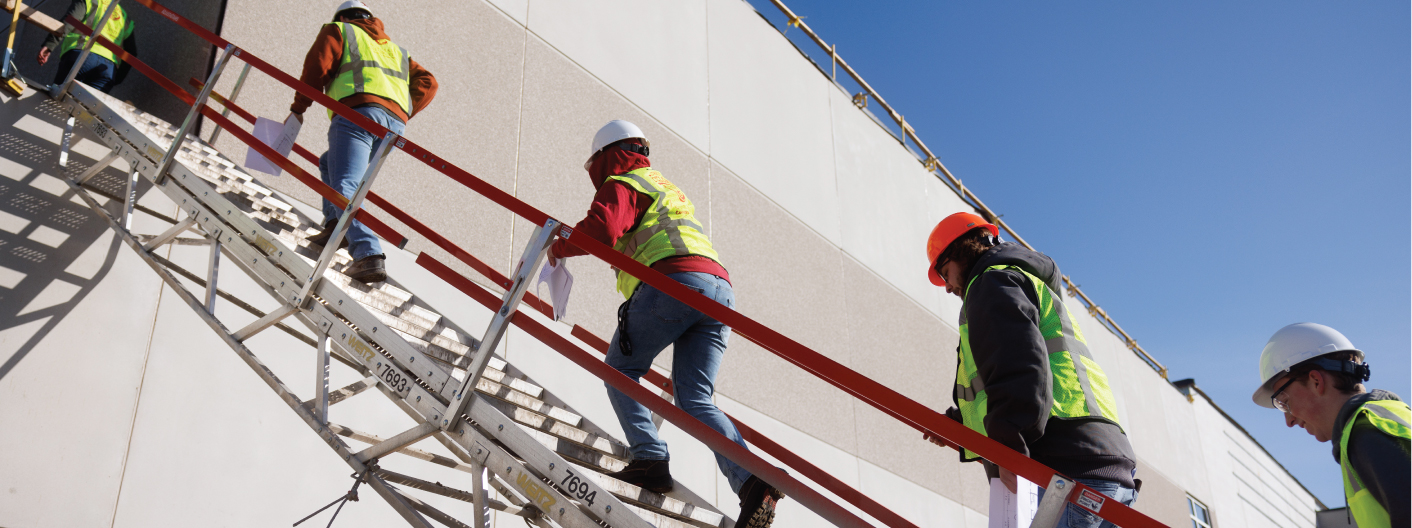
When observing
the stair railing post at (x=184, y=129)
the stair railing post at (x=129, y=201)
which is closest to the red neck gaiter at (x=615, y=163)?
the stair railing post at (x=184, y=129)

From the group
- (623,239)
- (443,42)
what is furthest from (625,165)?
(443,42)

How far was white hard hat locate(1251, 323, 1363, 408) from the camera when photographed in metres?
3.21

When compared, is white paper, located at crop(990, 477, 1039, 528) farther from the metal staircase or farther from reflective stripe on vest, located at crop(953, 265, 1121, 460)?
the metal staircase

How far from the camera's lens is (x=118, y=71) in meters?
5.12

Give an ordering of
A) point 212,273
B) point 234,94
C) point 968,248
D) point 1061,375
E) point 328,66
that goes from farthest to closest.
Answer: point 234,94, point 328,66, point 212,273, point 968,248, point 1061,375

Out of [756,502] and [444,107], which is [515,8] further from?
[756,502]

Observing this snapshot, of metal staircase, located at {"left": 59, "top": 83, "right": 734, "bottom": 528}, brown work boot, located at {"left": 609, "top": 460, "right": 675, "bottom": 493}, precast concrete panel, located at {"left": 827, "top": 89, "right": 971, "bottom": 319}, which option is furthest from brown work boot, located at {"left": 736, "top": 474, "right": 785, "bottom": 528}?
precast concrete panel, located at {"left": 827, "top": 89, "right": 971, "bottom": 319}

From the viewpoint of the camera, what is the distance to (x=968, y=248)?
3020 millimetres

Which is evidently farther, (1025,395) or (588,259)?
(588,259)

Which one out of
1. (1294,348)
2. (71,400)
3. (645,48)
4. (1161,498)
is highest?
(1161,498)

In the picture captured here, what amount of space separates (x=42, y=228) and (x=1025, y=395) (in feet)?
14.2

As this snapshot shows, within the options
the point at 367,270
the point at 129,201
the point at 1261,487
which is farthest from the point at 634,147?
the point at 1261,487

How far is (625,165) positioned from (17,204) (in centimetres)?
285

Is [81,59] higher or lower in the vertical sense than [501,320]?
higher
